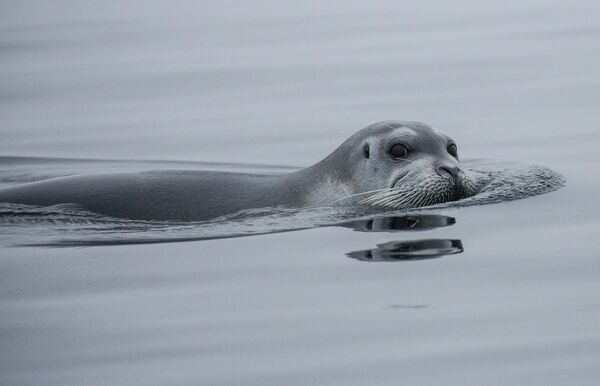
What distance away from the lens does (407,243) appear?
30.5 ft

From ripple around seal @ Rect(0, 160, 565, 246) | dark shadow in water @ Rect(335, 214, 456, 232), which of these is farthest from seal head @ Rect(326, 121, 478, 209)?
dark shadow in water @ Rect(335, 214, 456, 232)

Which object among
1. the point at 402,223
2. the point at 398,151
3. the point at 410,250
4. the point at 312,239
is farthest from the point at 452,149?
the point at 410,250

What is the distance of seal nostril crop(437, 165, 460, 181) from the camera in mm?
10242

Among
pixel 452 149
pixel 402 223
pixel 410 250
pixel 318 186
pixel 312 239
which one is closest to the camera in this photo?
pixel 410 250

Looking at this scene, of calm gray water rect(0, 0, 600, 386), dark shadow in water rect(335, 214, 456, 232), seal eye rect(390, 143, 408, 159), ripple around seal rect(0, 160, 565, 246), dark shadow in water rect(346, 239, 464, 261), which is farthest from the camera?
seal eye rect(390, 143, 408, 159)

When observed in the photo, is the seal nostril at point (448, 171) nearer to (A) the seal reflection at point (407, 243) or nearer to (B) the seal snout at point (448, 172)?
(B) the seal snout at point (448, 172)

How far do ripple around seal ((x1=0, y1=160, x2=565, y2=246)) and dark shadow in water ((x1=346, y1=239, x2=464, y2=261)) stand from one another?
42cm

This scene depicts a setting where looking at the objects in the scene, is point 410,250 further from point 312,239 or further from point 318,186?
point 318,186

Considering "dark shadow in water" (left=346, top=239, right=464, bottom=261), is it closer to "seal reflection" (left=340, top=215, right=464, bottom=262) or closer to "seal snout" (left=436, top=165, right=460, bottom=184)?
"seal reflection" (left=340, top=215, right=464, bottom=262)

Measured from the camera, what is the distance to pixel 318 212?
10.5 metres

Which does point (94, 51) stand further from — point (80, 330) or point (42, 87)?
point (80, 330)

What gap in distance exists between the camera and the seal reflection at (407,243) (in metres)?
8.98

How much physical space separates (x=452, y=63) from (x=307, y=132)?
13.7ft

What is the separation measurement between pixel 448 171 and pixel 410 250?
131cm
